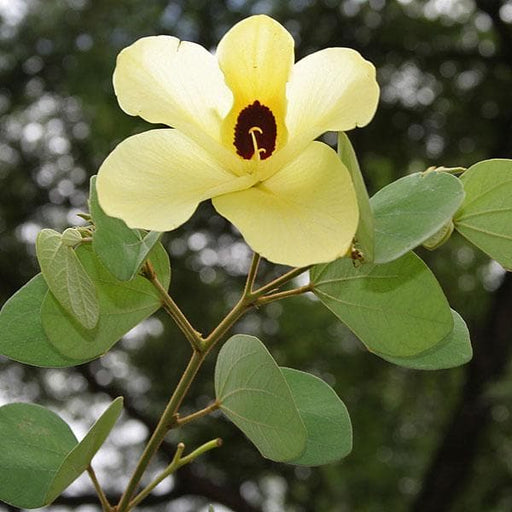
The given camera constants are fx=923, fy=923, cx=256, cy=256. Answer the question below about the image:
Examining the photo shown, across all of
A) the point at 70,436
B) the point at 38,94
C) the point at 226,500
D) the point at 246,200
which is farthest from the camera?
the point at 38,94

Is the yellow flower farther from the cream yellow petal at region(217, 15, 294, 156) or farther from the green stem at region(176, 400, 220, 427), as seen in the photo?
the green stem at region(176, 400, 220, 427)

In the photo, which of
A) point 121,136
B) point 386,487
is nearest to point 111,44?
point 121,136

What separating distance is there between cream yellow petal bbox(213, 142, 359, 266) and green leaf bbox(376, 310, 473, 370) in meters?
0.11

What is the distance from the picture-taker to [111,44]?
2.51m

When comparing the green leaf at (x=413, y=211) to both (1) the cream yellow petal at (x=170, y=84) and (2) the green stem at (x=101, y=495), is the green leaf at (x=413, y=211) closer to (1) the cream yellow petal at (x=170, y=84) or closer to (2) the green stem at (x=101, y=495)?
(1) the cream yellow petal at (x=170, y=84)

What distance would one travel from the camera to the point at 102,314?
0.41 meters

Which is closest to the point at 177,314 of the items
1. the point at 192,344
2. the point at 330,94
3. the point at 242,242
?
the point at 192,344

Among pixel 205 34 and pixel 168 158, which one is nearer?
pixel 168 158

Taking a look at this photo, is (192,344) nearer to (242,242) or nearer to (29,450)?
(29,450)

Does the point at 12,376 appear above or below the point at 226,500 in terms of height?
above

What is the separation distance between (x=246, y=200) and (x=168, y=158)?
35 mm

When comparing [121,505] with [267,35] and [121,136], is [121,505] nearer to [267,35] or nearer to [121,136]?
[267,35]

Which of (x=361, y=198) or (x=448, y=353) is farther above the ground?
(x=361, y=198)

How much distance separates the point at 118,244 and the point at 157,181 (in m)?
0.04
